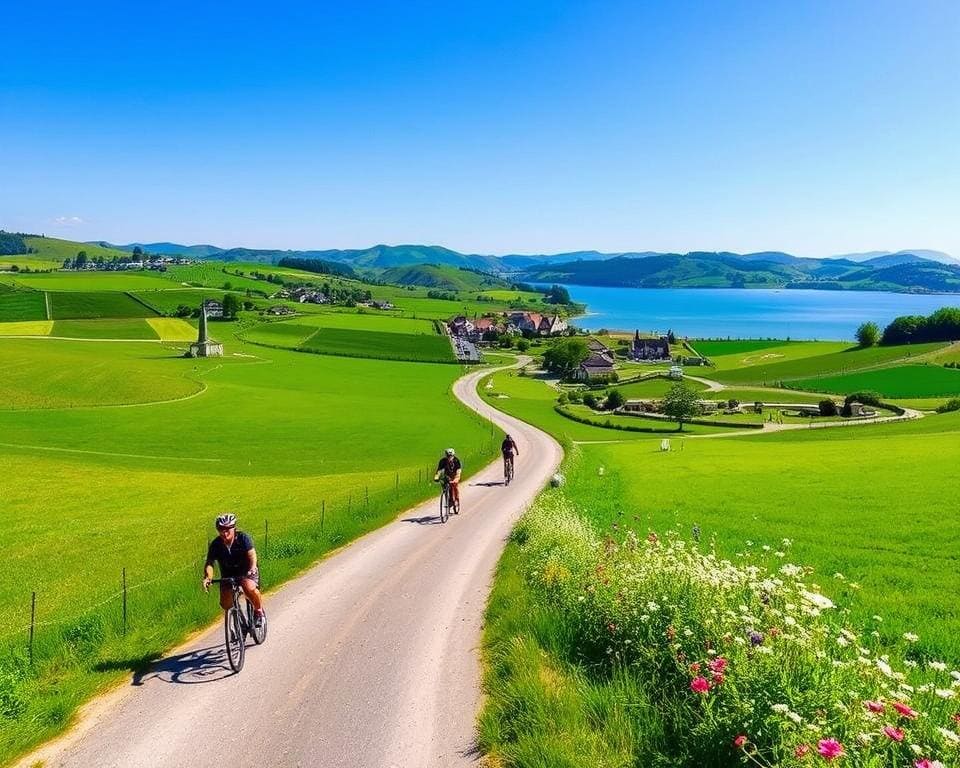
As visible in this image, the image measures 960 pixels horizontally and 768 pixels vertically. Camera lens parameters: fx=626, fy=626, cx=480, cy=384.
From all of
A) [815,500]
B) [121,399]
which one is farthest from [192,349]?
[815,500]

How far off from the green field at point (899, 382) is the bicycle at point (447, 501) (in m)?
98.7

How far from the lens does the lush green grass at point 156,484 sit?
11898 mm

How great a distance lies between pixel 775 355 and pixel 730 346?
24.2 metres

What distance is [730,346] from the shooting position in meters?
188

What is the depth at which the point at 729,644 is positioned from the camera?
7289 millimetres

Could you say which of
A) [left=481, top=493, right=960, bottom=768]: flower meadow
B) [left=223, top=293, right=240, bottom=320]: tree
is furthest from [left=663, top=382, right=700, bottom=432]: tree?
[left=223, top=293, right=240, bottom=320]: tree

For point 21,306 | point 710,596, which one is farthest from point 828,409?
point 21,306

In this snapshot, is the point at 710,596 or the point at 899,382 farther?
the point at 899,382

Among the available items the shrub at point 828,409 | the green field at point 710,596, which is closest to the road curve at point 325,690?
the green field at point 710,596

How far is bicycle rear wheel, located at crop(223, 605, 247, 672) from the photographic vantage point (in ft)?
35.6

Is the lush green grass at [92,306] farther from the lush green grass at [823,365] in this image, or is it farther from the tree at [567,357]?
the lush green grass at [823,365]

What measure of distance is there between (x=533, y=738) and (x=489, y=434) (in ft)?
187

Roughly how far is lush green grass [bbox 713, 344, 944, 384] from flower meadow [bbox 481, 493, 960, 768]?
125710mm

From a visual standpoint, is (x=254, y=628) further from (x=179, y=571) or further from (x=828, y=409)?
(x=828, y=409)
